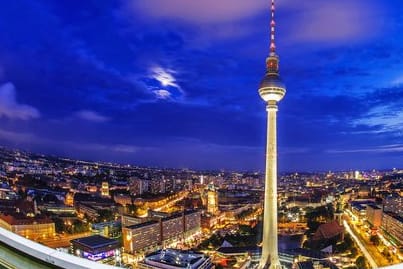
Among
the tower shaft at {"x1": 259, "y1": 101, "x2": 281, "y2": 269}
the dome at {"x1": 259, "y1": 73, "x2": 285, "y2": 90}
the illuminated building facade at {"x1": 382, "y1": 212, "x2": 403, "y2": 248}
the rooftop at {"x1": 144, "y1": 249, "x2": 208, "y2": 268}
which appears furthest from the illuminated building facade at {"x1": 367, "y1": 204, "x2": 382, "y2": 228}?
the rooftop at {"x1": 144, "y1": 249, "x2": 208, "y2": 268}

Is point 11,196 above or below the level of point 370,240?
above

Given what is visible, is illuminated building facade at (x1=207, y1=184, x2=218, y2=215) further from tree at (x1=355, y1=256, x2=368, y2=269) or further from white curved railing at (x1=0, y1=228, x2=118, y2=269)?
white curved railing at (x1=0, y1=228, x2=118, y2=269)

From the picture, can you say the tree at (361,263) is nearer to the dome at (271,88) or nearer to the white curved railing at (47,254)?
the dome at (271,88)

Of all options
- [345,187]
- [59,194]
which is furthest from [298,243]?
[345,187]

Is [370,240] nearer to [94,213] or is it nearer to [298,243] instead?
[298,243]

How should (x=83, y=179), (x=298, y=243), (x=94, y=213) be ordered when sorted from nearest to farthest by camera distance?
(x=298, y=243)
(x=94, y=213)
(x=83, y=179)

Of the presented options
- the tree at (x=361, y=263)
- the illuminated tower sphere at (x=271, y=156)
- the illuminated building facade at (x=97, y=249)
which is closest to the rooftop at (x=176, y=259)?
the illuminated building facade at (x=97, y=249)
